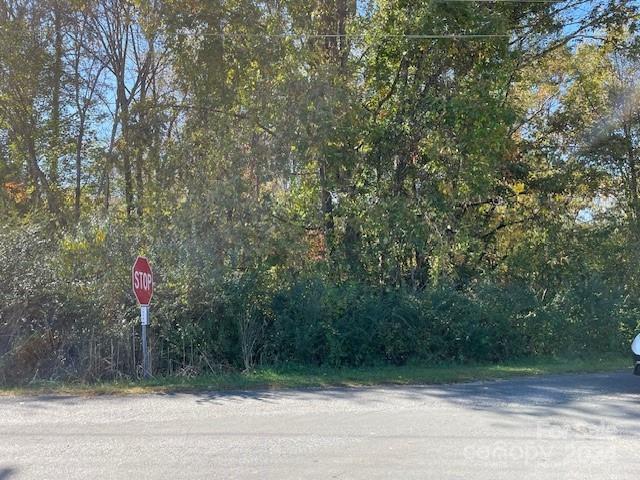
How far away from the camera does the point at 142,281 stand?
12172mm

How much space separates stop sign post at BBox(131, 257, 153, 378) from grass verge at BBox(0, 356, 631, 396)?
616mm

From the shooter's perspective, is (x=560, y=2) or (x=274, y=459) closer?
(x=274, y=459)

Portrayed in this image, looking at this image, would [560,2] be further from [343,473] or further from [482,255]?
[343,473]

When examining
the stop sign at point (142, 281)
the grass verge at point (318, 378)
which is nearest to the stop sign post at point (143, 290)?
the stop sign at point (142, 281)

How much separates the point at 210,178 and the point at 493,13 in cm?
788

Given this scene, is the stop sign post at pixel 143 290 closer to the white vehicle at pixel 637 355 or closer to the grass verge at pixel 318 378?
the grass verge at pixel 318 378

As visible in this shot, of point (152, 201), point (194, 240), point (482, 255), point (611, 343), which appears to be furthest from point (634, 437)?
point (152, 201)

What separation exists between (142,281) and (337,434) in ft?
19.0

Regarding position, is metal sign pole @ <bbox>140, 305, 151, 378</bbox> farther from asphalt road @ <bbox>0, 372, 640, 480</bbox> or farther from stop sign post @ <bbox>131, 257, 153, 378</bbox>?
asphalt road @ <bbox>0, 372, 640, 480</bbox>

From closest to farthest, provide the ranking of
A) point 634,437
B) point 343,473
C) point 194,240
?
point 343,473, point 634,437, point 194,240

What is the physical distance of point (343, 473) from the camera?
6.16 metres

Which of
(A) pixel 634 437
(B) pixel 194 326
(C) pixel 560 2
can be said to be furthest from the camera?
(C) pixel 560 2

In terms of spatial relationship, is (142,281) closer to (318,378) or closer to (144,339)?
(144,339)

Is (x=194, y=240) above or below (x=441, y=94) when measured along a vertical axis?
below
